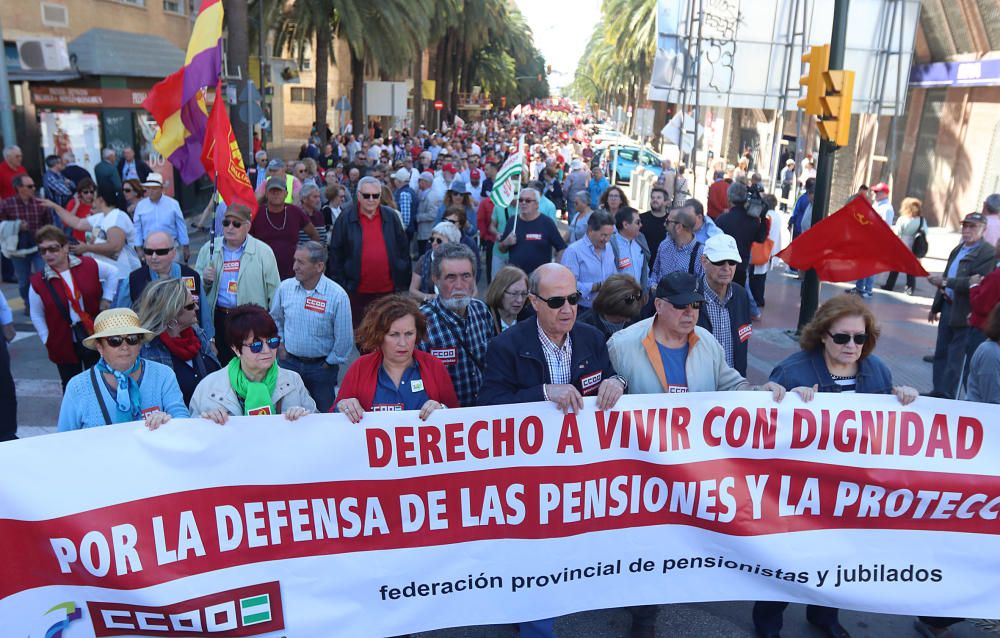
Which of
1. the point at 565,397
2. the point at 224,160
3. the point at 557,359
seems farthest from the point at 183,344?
the point at 224,160

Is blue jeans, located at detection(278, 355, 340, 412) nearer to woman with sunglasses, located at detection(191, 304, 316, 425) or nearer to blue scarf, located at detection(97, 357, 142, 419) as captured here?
woman with sunglasses, located at detection(191, 304, 316, 425)

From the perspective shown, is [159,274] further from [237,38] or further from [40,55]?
[40,55]

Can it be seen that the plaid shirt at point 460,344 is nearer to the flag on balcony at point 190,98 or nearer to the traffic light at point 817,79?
the flag on balcony at point 190,98

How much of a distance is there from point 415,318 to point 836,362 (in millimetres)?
2009

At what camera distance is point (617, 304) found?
4785mm

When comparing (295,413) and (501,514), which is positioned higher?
(295,413)

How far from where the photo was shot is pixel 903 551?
12.2 ft

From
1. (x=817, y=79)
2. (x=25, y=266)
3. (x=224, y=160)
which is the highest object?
(x=817, y=79)

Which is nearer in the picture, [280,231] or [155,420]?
[155,420]

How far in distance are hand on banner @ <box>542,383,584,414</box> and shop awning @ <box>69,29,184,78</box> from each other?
16.6 metres

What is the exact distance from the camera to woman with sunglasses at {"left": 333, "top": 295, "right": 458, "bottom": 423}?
3723mm

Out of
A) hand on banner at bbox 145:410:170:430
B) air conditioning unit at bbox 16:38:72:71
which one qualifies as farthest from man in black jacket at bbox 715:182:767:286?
air conditioning unit at bbox 16:38:72:71

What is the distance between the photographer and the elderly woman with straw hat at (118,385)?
3.59 meters

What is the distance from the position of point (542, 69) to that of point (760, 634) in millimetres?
125726
